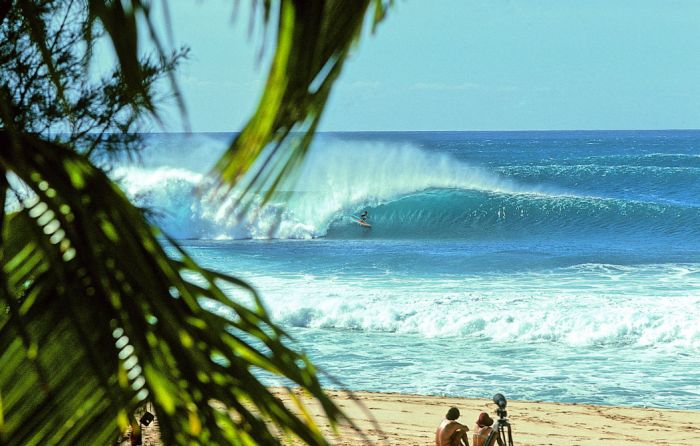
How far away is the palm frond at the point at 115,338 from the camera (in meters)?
0.48

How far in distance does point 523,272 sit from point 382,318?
590cm

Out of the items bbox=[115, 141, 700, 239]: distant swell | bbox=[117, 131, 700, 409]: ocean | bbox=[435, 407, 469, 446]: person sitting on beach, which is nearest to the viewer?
bbox=[435, 407, 469, 446]: person sitting on beach

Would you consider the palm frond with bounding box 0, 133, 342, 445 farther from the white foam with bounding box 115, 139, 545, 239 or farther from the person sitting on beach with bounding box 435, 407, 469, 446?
the white foam with bounding box 115, 139, 545, 239

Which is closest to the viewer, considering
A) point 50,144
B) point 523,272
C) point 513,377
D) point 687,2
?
point 50,144

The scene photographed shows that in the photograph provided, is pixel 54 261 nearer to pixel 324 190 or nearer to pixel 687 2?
pixel 324 190

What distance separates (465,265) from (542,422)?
11.8 m

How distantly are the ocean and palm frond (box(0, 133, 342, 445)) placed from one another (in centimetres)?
4

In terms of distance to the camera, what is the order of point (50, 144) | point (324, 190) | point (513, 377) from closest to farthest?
point (50, 144) < point (513, 377) < point (324, 190)

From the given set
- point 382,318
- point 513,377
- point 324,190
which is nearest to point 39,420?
point 513,377

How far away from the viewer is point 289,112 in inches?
17.1

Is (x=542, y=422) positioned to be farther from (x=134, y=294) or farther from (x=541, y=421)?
(x=134, y=294)

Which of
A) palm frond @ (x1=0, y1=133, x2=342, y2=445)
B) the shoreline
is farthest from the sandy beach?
palm frond @ (x1=0, y1=133, x2=342, y2=445)

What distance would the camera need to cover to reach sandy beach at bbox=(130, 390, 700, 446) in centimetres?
706

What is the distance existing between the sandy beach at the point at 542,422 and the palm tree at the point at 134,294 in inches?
243
